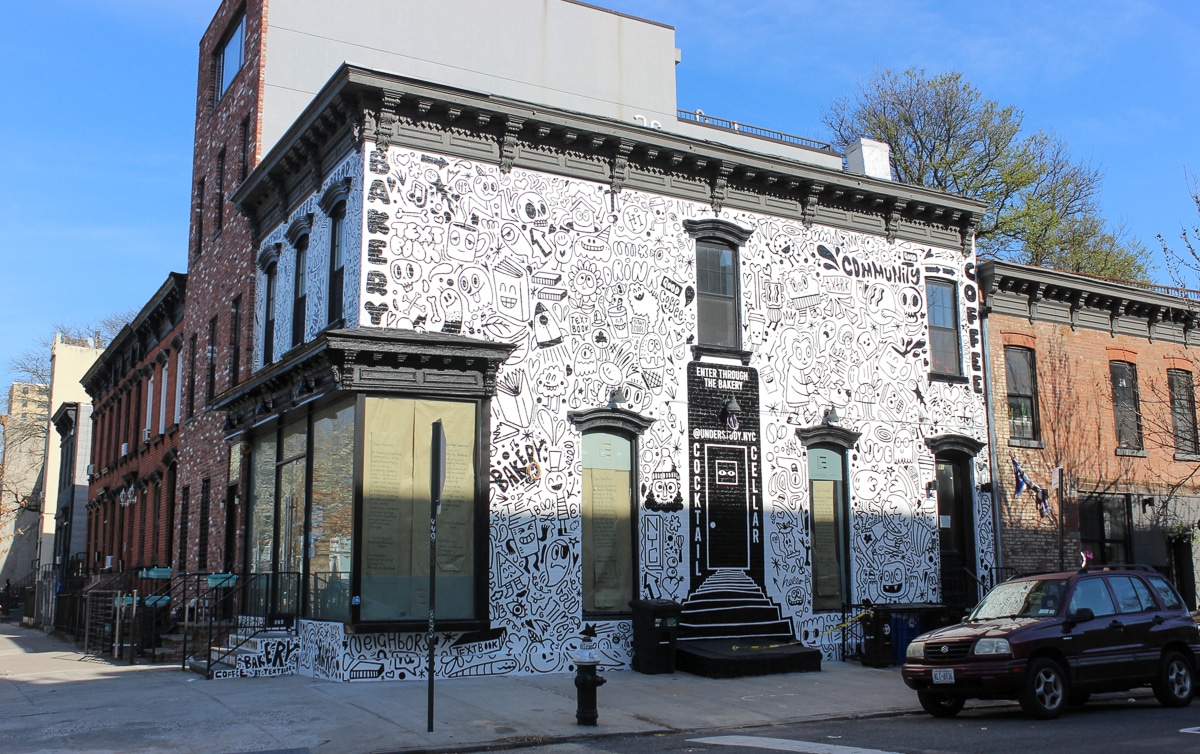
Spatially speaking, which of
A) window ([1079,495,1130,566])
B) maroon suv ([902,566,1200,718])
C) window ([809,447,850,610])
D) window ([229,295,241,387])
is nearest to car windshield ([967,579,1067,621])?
maroon suv ([902,566,1200,718])

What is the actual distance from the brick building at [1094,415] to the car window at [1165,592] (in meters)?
7.42

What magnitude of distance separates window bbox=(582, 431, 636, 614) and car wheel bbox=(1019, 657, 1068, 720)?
6.86 m

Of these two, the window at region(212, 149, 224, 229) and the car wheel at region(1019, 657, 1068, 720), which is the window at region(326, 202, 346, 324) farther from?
the car wheel at region(1019, 657, 1068, 720)

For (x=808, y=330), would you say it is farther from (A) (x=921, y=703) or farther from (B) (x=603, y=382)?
(A) (x=921, y=703)

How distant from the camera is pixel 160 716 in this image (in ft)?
39.4

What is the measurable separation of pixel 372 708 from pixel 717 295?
9787 millimetres

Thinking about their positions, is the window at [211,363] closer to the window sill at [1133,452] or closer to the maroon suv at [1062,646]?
the maroon suv at [1062,646]

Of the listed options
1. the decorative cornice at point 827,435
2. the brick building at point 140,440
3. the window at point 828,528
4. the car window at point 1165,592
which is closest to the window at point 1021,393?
the decorative cornice at point 827,435

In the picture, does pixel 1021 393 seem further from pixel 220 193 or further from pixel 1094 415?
pixel 220 193

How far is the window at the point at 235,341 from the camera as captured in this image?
21.7m

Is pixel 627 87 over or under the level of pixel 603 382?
over

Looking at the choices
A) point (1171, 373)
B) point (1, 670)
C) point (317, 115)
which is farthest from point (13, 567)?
point (1171, 373)

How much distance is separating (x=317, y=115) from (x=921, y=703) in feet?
41.0

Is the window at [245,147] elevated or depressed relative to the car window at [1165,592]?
elevated
